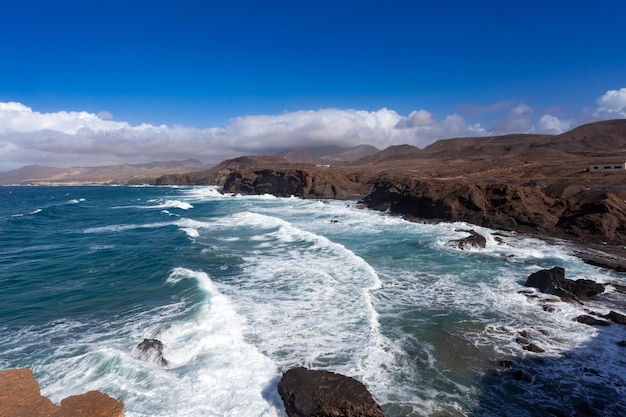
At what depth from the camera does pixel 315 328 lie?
1339 cm

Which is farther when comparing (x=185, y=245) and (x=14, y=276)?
(x=185, y=245)

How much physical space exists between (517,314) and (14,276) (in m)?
27.2

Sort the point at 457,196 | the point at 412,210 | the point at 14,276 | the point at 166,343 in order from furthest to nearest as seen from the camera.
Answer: the point at 412,210, the point at 457,196, the point at 14,276, the point at 166,343

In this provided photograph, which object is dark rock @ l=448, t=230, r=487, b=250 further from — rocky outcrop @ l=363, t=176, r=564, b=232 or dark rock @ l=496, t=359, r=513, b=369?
dark rock @ l=496, t=359, r=513, b=369

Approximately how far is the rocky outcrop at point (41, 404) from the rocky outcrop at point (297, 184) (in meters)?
63.3

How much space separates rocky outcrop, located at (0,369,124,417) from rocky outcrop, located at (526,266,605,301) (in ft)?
56.8

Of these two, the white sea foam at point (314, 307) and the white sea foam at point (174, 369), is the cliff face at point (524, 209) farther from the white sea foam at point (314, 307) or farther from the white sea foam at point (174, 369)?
the white sea foam at point (174, 369)

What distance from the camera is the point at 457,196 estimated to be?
35.9 m

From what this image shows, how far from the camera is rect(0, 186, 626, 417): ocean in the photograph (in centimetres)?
962

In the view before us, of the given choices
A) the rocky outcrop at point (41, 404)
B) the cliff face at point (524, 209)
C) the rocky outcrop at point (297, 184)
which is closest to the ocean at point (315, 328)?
the rocky outcrop at point (41, 404)

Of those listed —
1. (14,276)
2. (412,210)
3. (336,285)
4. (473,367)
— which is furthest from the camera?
(412,210)

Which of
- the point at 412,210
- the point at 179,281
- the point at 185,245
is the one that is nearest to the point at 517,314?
the point at 179,281

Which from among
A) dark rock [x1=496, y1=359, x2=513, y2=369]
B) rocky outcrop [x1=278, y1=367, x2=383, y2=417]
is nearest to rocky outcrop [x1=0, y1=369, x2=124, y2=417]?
rocky outcrop [x1=278, y1=367, x2=383, y2=417]

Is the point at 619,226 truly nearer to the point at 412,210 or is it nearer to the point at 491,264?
the point at 491,264
